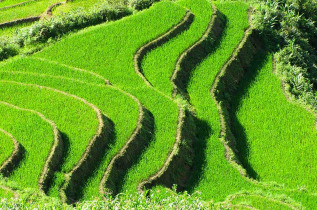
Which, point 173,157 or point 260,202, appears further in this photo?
point 173,157

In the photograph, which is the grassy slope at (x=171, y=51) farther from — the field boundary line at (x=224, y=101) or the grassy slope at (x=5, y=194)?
the grassy slope at (x=5, y=194)

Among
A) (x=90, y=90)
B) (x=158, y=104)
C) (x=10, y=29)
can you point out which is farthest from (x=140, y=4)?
Answer: (x=158, y=104)

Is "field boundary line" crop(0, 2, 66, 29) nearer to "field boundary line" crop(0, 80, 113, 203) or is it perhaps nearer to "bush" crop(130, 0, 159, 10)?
"bush" crop(130, 0, 159, 10)

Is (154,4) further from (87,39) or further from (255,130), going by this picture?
(255,130)

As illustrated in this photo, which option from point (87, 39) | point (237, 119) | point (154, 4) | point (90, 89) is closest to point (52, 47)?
point (87, 39)

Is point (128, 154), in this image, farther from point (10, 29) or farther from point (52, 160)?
point (10, 29)

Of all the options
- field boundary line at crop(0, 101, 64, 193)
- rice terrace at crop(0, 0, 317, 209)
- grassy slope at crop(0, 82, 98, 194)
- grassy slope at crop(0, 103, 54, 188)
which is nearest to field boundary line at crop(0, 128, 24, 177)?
rice terrace at crop(0, 0, 317, 209)
